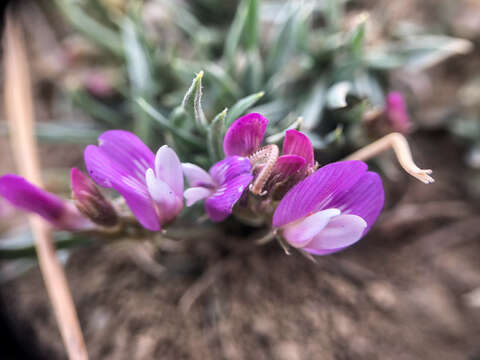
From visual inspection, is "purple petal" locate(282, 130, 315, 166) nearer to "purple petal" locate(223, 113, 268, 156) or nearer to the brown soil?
"purple petal" locate(223, 113, 268, 156)

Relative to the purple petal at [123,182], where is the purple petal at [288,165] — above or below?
below

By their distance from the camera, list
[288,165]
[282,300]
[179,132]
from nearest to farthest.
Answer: [288,165]
[179,132]
[282,300]

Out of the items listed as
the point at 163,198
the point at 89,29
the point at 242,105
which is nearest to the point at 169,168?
the point at 163,198

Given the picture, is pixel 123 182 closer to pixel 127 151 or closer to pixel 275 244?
pixel 127 151

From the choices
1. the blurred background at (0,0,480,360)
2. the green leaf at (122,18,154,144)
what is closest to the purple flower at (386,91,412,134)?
the blurred background at (0,0,480,360)

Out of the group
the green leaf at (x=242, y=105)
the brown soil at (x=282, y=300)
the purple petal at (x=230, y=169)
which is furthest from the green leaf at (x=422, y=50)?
the purple petal at (x=230, y=169)

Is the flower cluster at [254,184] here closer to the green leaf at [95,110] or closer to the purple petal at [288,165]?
the purple petal at [288,165]

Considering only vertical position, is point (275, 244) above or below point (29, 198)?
below
